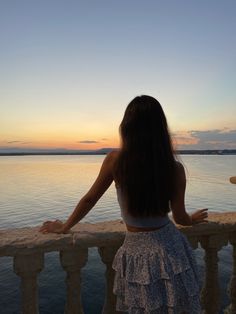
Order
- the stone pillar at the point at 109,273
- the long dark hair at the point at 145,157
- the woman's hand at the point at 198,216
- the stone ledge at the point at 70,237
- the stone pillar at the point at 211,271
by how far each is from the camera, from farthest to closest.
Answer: the stone pillar at the point at 211,271, the woman's hand at the point at 198,216, the stone pillar at the point at 109,273, the stone ledge at the point at 70,237, the long dark hair at the point at 145,157

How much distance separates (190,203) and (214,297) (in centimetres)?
2720

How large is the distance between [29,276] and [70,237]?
0.45 meters

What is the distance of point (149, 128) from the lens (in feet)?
7.67

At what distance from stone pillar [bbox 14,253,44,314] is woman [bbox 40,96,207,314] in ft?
2.16

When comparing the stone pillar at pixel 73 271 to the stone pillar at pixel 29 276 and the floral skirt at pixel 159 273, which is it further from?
the floral skirt at pixel 159 273

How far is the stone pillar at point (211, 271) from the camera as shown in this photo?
11.4 feet

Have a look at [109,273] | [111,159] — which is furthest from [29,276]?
[111,159]

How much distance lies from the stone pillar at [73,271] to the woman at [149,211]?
1.48 ft

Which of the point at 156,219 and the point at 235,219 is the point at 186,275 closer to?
the point at 156,219

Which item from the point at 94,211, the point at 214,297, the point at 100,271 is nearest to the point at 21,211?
the point at 94,211

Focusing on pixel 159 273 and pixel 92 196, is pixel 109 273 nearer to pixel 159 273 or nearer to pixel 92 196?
pixel 159 273

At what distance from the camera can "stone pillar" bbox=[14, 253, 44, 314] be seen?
2750mm

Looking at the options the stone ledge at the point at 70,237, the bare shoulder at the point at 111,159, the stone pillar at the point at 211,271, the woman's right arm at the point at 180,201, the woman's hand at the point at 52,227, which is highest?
the bare shoulder at the point at 111,159

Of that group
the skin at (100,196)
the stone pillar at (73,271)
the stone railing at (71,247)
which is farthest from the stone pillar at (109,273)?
the skin at (100,196)
